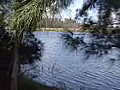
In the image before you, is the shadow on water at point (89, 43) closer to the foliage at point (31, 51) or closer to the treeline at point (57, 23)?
the treeline at point (57, 23)

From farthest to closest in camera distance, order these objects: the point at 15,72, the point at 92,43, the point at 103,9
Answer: the point at 15,72 < the point at 92,43 < the point at 103,9

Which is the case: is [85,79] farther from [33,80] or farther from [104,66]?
[33,80]

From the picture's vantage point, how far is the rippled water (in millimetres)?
3037

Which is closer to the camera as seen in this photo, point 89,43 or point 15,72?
point 89,43

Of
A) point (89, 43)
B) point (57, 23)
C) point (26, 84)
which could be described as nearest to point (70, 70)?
point (89, 43)

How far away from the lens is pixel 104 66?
305 centimetres

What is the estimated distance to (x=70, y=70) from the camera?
10.6 feet

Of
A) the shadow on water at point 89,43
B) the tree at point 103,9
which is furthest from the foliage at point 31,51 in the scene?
the tree at point 103,9

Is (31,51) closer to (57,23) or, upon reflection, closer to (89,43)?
(57,23)

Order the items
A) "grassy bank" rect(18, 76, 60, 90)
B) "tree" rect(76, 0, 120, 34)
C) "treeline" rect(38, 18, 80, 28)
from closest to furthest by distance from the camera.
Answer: "tree" rect(76, 0, 120, 34)
"treeline" rect(38, 18, 80, 28)
"grassy bank" rect(18, 76, 60, 90)

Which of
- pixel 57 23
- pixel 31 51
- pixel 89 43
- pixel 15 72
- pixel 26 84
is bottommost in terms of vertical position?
pixel 26 84

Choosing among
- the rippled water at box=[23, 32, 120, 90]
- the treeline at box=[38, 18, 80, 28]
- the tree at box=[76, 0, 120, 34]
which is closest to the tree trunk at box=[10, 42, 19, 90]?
the rippled water at box=[23, 32, 120, 90]

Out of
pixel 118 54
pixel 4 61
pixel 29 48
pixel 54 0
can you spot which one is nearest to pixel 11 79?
pixel 4 61

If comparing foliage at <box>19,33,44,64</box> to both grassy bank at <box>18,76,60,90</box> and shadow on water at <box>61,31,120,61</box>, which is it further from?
shadow on water at <box>61,31,120,61</box>
